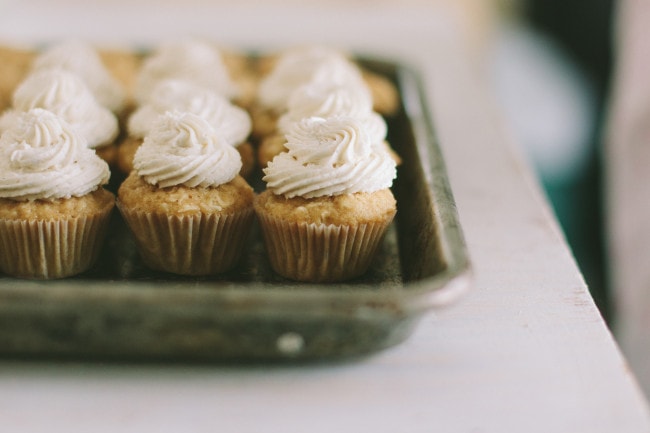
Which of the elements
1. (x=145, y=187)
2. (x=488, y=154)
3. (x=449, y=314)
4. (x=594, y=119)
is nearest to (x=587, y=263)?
(x=594, y=119)

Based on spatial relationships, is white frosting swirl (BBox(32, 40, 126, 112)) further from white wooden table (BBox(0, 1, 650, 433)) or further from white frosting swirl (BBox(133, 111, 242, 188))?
white wooden table (BBox(0, 1, 650, 433))

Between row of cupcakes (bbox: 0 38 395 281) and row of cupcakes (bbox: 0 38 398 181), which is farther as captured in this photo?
row of cupcakes (bbox: 0 38 398 181)

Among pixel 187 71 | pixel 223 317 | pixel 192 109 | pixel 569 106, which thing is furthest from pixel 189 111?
pixel 569 106

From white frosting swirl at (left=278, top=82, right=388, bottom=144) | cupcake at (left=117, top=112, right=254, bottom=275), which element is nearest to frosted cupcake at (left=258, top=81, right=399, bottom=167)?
white frosting swirl at (left=278, top=82, right=388, bottom=144)

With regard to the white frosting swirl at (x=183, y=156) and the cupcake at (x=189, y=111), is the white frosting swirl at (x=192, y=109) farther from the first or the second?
the white frosting swirl at (x=183, y=156)

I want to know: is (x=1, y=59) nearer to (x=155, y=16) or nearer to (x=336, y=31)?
(x=155, y=16)

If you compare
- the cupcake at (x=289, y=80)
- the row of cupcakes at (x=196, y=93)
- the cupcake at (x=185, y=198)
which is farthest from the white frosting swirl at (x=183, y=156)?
the cupcake at (x=289, y=80)
